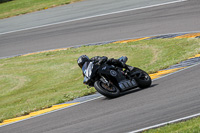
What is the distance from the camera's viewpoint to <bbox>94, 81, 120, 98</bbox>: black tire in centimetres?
971

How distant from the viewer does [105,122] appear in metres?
7.97

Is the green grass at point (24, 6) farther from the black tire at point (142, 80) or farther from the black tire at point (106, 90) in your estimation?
the black tire at point (106, 90)

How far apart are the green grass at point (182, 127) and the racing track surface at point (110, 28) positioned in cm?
1092

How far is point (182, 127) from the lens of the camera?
674 centimetres

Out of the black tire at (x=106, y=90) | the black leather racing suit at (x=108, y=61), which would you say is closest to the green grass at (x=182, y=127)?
the black tire at (x=106, y=90)

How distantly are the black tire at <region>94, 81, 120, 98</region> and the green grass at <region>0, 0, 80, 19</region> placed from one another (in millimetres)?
20236

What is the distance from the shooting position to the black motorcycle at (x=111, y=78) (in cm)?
994

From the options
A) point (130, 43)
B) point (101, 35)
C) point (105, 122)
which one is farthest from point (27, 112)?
point (101, 35)

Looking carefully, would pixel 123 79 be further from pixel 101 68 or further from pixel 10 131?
pixel 10 131

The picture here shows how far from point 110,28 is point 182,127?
14617mm

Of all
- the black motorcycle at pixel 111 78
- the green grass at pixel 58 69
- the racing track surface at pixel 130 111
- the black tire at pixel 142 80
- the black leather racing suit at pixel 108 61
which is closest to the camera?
the racing track surface at pixel 130 111

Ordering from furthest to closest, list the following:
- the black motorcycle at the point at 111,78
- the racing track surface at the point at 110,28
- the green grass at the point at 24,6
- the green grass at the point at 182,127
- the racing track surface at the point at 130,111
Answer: the green grass at the point at 24,6
the racing track surface at the point at 110,28
the black motorcycle at the point at 111,78
the racing track surface at the point at 130,111
the green grass at the point at 182,127

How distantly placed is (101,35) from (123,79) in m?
10.2

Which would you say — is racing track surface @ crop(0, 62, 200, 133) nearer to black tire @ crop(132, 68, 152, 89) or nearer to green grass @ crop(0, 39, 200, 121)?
black tire @ crop(132, 68, 152, 89)
